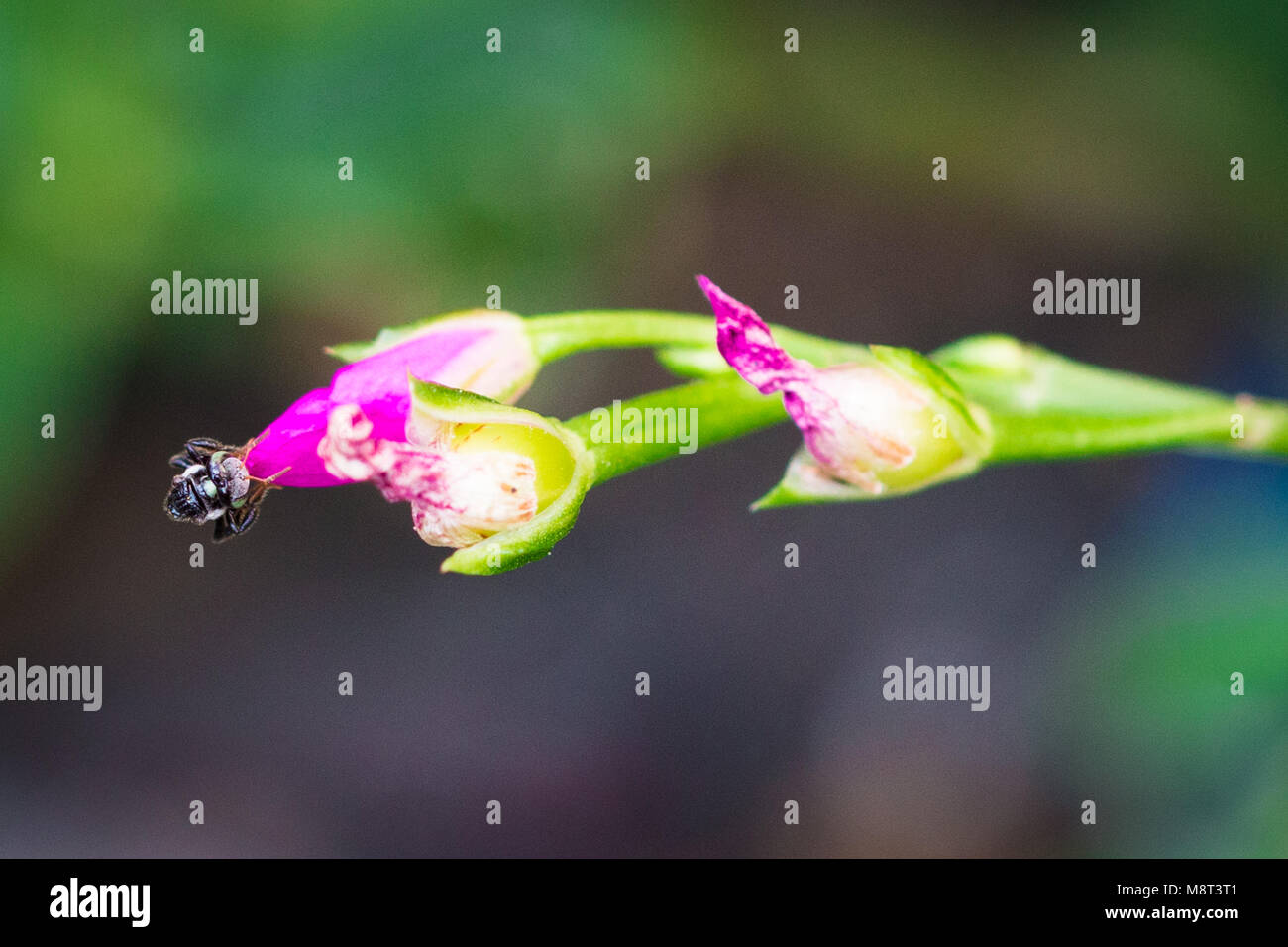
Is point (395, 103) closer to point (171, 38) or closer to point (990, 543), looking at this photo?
point (171, 38)

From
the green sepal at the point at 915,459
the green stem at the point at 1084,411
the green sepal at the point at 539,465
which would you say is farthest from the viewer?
the green stem at the point at 1084,411

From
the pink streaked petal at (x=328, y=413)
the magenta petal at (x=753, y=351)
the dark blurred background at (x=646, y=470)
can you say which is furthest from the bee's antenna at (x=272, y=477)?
the dark blurred background at (x=646, y=470)

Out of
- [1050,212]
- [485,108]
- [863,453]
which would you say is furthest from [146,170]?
[1050,212]

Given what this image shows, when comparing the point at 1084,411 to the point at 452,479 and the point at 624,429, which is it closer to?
the point at 624,429

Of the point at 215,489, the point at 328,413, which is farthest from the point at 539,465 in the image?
the point at 215,489

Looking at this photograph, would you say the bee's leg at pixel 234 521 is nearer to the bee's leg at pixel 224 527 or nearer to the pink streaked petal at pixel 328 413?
the bee's leg at pixel 224 527

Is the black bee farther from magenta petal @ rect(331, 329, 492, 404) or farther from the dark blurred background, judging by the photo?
the dark blurred background
